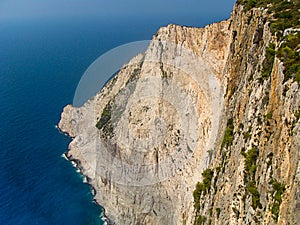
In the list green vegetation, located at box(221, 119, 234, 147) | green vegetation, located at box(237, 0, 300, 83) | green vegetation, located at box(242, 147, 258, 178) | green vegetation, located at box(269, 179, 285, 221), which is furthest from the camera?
green vegetation, located at box(221, 119, 234, 147)

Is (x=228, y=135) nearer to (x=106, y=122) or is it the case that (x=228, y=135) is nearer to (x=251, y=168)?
(x=251, y=168)

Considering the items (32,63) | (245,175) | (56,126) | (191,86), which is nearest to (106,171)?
(191,86)

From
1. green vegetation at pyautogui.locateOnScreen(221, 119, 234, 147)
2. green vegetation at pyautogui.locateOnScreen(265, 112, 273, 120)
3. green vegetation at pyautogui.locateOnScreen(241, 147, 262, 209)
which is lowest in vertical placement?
green vegetation at pyautogui.locateOnScreen(241, 147, 262, 209)

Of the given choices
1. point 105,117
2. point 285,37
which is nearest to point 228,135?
point 285,37

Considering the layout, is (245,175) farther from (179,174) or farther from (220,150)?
(179,174)

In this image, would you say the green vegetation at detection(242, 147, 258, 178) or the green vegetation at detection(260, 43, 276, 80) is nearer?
the green vegetation at detection(242, 147, 258, 178)

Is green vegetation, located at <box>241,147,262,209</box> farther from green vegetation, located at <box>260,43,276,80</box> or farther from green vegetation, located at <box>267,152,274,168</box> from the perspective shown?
green vegetation, located at <box>260,43,276,80</box>

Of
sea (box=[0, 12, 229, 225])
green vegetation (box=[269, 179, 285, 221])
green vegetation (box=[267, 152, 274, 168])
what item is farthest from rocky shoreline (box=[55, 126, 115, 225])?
green vegetation (box=[269, 179, 285, 221])

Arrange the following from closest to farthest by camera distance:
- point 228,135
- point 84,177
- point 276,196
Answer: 1. point 276,196
2. point 228,135
3. point 84,177
